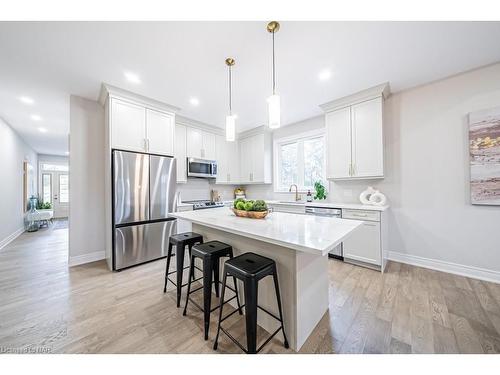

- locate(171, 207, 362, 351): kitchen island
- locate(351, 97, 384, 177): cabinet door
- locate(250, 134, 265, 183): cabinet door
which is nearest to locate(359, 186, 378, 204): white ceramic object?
locate(351, 97, 384, 177): cabinet door

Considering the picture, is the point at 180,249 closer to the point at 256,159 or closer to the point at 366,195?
the point at 366,195

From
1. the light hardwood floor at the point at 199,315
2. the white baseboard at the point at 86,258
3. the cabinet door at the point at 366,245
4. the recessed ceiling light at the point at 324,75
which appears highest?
the recessed ceiling light at the point at 324,75

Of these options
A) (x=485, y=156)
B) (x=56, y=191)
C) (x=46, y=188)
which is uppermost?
(x=485, y=156)

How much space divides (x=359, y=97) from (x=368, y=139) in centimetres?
68

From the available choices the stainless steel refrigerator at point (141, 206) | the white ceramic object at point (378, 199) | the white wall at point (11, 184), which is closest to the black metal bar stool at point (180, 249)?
the stainless steel refrigerator at point (141, 206)

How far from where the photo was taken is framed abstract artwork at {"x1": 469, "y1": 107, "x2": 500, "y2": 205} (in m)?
2.24

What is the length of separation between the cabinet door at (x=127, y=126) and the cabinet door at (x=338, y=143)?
3.18 m

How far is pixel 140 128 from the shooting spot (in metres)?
3.05

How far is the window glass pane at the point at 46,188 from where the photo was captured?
25.4 feet

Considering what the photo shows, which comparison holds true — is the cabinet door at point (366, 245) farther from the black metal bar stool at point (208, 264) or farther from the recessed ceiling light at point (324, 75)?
the recessed ceiling light at point (324, 75)

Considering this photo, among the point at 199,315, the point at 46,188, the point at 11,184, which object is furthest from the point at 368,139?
the point at 46,188

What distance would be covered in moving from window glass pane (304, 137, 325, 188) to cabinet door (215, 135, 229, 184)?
1.94 meters
